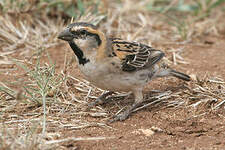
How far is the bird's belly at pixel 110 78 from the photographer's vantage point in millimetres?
5543

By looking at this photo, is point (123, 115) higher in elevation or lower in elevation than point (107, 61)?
lower

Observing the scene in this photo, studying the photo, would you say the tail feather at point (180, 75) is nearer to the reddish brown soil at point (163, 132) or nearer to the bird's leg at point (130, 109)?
the reddish brown soil at point (163, 132)

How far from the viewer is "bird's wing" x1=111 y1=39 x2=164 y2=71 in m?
5.93

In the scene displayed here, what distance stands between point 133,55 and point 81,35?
107 centimetres

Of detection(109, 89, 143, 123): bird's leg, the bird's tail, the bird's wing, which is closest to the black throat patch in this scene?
the bird's wing

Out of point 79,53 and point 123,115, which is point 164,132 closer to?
point 123,115

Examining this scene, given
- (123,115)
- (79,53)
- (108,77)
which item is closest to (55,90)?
(79,53)

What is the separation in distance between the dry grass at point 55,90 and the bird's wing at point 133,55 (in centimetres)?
61

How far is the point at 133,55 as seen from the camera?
6.24 meters

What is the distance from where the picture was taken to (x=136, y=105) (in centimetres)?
613

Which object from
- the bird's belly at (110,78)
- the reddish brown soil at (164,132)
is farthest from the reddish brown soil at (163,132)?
the bird's belly at (110,78)

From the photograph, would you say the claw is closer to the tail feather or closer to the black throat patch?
the black throat patch

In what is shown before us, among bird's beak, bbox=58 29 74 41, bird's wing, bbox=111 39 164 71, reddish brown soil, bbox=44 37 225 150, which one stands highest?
bird's beak, bbox=58 29 74 41

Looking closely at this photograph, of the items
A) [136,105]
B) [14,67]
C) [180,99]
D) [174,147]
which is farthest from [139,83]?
[14,67]
